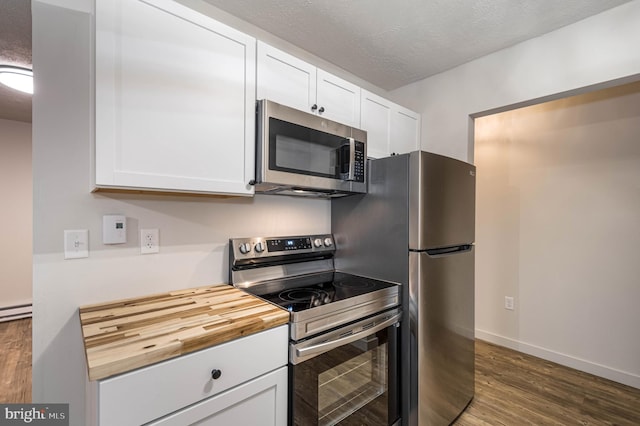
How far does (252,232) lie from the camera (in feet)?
5.75

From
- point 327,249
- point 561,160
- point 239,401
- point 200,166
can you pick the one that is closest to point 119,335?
point 239,401

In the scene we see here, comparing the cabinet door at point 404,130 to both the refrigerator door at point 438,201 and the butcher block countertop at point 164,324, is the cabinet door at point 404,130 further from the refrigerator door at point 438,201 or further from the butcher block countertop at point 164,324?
the butcher block countertop at point 164,324

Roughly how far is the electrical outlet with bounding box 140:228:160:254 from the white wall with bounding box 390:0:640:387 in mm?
2182

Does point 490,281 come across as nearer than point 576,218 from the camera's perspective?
No

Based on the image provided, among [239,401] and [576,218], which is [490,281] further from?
[239,401]

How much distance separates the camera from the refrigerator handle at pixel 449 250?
5.52 ft

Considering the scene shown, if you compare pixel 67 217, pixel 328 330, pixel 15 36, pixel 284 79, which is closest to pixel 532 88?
pixel 284 79

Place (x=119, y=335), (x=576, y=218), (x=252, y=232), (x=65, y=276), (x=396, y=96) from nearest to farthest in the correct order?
1. (x=119, y=335)
2. (x=65, y=276)
3. (x=252, y=232)
4. (x=576, y=218)
5. (x=396, y=96)

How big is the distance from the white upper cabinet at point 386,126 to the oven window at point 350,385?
124 cm

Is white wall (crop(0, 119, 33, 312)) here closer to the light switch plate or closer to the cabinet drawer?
the light switch plate

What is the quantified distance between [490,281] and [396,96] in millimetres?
2101

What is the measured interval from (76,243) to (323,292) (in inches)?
45.2

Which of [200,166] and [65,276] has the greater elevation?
[200,166]

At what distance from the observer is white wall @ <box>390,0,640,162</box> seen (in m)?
1.67
